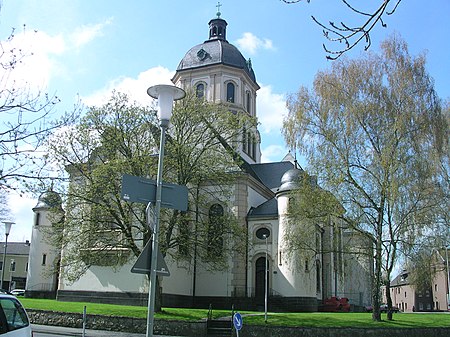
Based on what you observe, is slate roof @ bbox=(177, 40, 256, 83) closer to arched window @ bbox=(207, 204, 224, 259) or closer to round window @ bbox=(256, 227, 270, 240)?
round window @ bbox=(256, 227, 270, 240)

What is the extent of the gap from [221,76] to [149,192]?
3603cm

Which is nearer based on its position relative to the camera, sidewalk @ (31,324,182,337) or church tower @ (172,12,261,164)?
sidewalk @ (31,324,182,337)

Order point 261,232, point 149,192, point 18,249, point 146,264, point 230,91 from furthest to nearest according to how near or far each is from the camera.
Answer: point 18,249
point 230,91
point 261,232
point 149,192
point 146,264

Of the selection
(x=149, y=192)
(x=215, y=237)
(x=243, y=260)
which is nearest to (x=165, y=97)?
(x=149, y=192)

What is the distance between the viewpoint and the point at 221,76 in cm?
4447

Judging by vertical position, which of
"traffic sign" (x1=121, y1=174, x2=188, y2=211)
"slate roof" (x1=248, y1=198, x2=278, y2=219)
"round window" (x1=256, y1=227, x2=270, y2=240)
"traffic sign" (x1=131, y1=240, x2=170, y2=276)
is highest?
"slate roof" (x1=248, y1=198, x2=278, y2=219)

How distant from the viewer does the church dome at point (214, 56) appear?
148ft

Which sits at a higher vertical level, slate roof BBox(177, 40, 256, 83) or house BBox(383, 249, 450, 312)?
slate roof BBox(177, 40, 256, 83)

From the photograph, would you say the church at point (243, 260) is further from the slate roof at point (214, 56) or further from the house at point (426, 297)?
the house at point (426, 297)

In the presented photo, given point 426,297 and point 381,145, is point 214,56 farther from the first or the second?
point 426,297

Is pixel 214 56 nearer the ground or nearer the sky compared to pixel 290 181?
nearer the sky

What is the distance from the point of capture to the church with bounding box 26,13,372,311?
30.1 m

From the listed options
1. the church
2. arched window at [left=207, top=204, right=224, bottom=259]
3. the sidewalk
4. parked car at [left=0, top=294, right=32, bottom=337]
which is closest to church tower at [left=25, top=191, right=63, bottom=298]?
the church

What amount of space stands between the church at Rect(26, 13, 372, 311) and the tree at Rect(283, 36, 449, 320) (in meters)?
1.62
